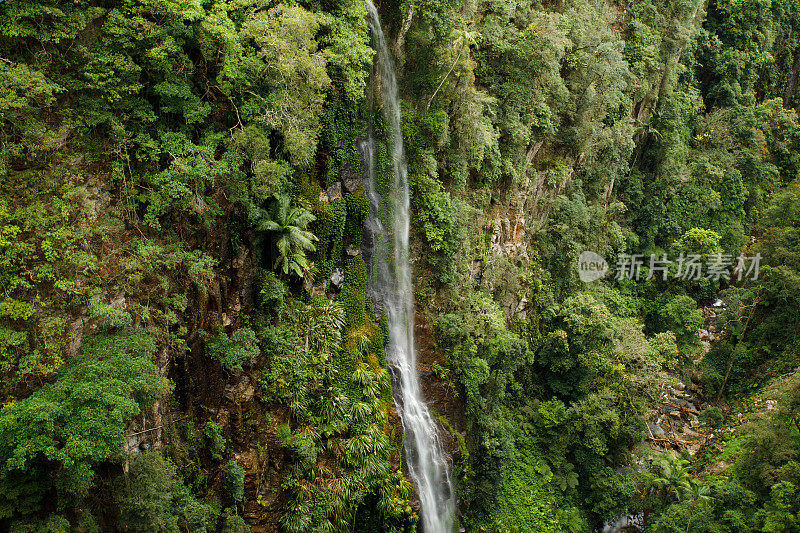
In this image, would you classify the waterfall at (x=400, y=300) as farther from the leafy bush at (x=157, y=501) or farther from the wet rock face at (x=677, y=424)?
the wet rock face at (x=677, y=424)

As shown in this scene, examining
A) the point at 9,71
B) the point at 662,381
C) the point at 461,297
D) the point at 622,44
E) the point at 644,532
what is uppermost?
the point at 622,44

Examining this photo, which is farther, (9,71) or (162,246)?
(162,246)

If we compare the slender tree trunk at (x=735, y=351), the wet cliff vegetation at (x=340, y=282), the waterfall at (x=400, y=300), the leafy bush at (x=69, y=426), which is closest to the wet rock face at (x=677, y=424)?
the wet cliff vegetation at (x=340, y=282)

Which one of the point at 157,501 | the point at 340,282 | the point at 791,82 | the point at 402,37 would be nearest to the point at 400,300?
the point at 340,282

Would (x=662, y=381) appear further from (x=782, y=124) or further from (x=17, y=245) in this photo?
(x=782, y=124)

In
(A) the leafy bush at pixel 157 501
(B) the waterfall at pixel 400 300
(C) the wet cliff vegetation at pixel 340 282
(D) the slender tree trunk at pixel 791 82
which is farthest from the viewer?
(D) the slender tree trunk at pixel 791 82

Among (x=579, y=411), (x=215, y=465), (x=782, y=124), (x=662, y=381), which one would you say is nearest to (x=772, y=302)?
(x=662, y=381)
